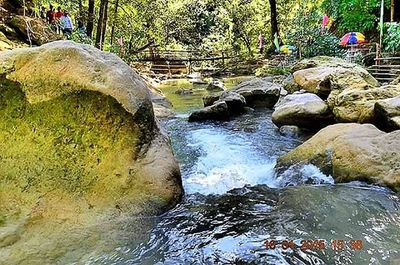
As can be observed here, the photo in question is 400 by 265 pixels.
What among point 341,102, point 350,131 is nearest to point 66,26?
point 341,102

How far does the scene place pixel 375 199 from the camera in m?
4.04

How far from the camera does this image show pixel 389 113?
17.6ft

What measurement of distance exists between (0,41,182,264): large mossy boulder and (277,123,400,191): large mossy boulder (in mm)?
2047

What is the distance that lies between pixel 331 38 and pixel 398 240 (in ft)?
51.1

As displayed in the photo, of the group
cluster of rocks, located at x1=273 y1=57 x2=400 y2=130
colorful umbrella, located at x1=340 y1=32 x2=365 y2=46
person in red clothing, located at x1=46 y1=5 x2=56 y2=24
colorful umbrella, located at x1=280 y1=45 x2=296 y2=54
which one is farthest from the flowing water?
colorful umbrella, located at x1=280 y1=45 x2=296 y2=54

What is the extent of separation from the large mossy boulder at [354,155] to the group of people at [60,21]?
12.4 metres

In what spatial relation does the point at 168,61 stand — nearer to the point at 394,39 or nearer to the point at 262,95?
the point at 262,95

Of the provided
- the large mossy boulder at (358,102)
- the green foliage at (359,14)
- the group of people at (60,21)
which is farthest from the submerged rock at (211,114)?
the green foliage at (359,14)

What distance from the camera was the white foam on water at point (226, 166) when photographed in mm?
A: 5150

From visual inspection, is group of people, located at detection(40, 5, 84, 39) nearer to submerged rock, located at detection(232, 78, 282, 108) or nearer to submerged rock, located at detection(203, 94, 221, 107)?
submerged rock, located at detection(203, 94, 221, 107)

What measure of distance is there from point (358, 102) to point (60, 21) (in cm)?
1349

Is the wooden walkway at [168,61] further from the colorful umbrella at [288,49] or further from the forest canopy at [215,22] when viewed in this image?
the colorful umbrella at [288,49]

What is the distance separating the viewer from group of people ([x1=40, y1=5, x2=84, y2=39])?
15.7m

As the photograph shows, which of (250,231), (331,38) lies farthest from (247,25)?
(250,231)
